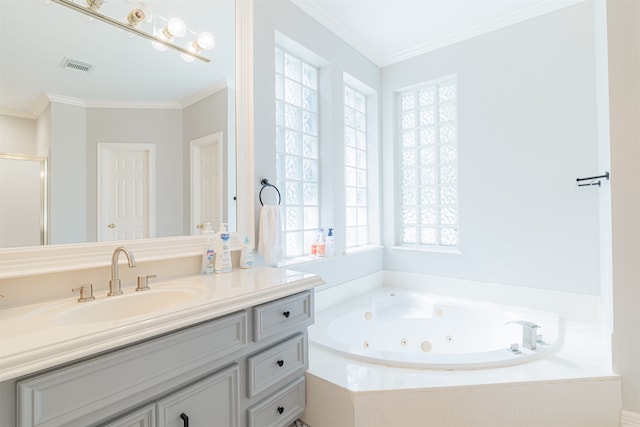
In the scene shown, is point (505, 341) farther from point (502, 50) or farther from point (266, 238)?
point (502, 50)

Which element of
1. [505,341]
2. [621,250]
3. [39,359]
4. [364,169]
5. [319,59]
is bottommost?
[505,341]

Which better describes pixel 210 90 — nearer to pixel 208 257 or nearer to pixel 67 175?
pixel 67 175

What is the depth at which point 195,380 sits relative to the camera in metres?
1.12

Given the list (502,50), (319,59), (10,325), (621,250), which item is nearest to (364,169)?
(319,59)

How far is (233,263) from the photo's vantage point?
1861 mm

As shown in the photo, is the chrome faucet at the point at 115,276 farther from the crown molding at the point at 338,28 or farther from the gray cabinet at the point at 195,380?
the crown molding at the point at 338,28

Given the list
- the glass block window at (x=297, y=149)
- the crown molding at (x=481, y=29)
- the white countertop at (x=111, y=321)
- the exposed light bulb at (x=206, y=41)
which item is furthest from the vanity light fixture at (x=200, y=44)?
the crown molding at (x=481, y=29)

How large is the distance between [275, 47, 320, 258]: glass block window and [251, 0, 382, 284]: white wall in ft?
0.27

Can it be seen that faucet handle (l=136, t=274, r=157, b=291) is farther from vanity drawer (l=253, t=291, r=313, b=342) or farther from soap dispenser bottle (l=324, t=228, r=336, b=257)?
soap dispenser bottle (l=324, t=228, r=336, b=257)

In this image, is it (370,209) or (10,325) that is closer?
(10,325)

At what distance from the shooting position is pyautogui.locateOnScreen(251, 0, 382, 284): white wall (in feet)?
6.66

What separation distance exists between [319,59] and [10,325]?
2.48m

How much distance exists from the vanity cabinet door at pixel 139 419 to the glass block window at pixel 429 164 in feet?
8.92

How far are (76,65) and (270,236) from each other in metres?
1.25
